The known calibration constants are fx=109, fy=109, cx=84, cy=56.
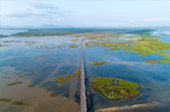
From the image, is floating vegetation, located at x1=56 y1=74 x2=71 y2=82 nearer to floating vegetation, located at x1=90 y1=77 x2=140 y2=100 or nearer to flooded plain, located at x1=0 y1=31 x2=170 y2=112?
flooded plain, located at x1=0 y1=31 x2=170 y2=112

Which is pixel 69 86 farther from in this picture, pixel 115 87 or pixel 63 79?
pixel 115 87

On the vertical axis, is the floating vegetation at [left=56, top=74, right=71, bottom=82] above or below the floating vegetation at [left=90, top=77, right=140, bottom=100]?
above

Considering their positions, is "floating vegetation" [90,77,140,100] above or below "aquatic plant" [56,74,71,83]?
below

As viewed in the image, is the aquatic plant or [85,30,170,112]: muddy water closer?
[85,30,170,112]: muddy water

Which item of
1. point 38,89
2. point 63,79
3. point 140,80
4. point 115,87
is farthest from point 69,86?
point 140,80

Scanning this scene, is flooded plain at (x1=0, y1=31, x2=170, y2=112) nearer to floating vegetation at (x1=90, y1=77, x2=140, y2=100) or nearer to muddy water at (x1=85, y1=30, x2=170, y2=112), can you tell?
muddy water at (x1=85, y1=30, x2=170, y2=112)

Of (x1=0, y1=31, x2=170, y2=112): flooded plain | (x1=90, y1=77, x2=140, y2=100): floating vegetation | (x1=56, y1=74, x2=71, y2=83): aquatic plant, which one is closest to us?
(x1=0, y1=31, x2=170, y2=112): flooded plain

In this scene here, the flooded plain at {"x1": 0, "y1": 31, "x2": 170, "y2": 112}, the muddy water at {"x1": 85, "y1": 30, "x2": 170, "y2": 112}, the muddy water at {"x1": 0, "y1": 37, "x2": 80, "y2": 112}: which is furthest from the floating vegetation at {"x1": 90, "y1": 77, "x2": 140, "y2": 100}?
the muddy water at {"x1": 0, "y1": 37, "x2": 80, "y2": 112}

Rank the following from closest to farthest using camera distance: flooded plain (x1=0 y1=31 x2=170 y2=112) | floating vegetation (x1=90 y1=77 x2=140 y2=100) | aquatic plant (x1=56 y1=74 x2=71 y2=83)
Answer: flooded plain (x1=0 y1=31 x2=170 y2=112)
floating vegetation (x1=90 y1=77 x2=140 y2=100)
aquatic plant (x1=56 y1=74 x2=71 y2=83)

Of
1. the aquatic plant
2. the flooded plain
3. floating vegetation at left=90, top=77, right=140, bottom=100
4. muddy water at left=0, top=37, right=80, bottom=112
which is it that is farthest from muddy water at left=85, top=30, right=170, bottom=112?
the aquatic plant

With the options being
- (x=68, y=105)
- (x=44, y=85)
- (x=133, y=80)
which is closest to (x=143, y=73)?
(x=133, y=80)
